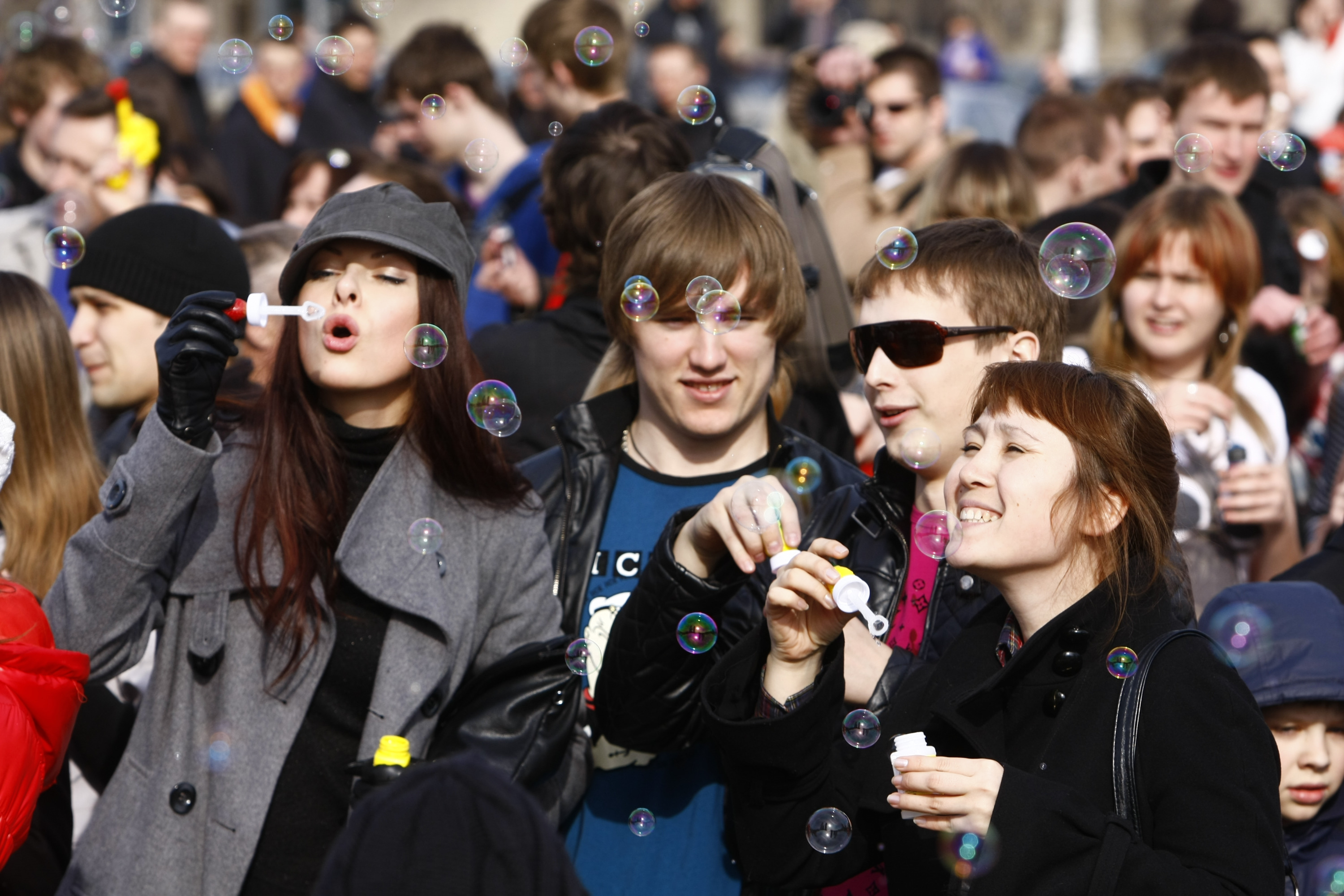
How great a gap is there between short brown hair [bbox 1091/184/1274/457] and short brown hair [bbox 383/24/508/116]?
319cm

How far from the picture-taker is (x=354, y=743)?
2766 mm

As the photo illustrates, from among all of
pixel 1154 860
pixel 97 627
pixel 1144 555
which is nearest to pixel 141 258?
pixel 97 627

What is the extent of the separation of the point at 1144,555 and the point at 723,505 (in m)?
0.75

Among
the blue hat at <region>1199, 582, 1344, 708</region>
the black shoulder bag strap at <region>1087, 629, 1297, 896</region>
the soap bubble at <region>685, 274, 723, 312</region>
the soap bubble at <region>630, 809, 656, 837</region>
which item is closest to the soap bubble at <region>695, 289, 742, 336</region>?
the soap bubble at <region>685, 274, 723, 312</region>

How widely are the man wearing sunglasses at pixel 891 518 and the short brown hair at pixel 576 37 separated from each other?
9.54 ft

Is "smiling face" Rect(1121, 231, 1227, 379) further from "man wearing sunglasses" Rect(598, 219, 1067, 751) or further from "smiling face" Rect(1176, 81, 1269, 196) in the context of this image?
"smiling face" Rect(1176, 81, 1269, 196)

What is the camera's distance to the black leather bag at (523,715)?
2.67 meters

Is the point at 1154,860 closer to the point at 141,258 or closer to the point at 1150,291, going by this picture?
the point at 1150,291

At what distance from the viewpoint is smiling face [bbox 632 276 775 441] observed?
2.98 m

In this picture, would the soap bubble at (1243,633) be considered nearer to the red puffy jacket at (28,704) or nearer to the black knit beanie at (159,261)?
the red puffy jacket at (28,704)

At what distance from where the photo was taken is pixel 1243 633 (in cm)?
298

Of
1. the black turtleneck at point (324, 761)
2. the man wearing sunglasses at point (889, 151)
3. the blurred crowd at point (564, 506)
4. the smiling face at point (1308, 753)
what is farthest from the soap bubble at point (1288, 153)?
the black turtleneck at point (324, 761)

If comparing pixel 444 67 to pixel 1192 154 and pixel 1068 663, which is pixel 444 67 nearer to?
pixel 1192 154

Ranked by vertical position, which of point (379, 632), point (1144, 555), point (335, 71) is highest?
point (335, 71)
